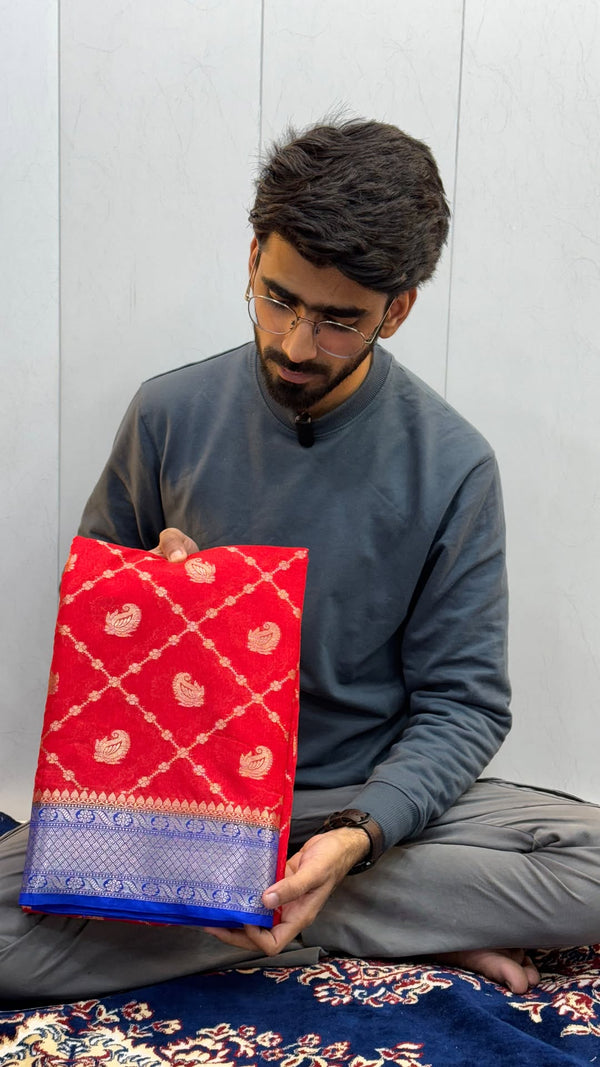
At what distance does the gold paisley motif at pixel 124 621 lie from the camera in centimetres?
159

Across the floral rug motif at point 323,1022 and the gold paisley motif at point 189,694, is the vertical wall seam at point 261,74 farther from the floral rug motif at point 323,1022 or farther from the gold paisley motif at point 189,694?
the floral rug motif at point 323,1022

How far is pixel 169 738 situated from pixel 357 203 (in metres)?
0.83

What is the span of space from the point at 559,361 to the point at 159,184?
906mm

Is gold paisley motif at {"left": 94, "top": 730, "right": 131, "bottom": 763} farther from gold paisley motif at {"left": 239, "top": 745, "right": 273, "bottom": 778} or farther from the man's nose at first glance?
the man's nose

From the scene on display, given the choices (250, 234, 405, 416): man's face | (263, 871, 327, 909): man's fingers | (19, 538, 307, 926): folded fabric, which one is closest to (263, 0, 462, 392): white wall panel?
(250, 234, 405, 416): man's face

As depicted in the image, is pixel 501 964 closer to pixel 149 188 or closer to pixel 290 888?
pixel 290 888

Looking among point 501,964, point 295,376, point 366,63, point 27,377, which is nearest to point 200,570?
point 295,376

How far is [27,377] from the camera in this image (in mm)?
2320

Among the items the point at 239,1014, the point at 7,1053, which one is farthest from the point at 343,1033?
the point at 7,1053

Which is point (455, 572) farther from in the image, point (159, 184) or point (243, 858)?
point (159, 184)

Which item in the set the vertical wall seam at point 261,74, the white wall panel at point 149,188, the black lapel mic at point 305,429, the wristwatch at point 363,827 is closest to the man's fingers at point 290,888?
the wristwatch at point 363,827

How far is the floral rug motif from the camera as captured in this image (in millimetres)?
1420

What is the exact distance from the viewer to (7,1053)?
4.55ft

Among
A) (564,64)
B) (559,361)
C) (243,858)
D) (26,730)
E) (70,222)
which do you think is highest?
(564,64)
